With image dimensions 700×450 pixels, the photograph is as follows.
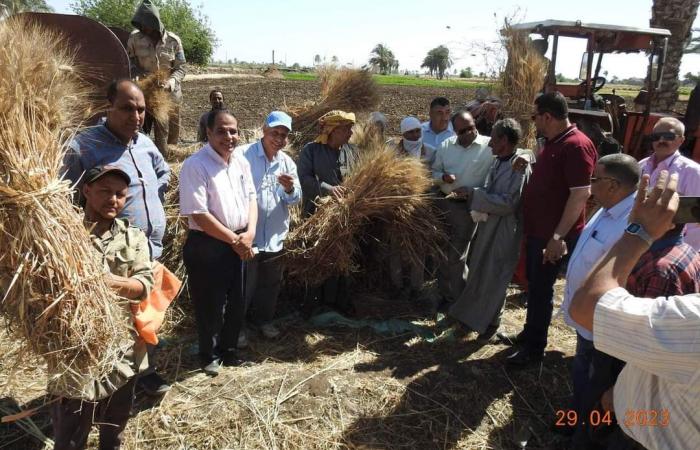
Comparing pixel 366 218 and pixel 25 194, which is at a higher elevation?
pixel 25 194

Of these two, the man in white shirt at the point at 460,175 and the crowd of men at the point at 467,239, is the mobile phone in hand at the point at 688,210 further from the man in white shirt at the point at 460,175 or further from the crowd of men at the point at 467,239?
the man in white shirt at the point at 460,175

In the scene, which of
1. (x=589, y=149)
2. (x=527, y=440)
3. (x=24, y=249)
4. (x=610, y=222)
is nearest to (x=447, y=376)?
(x=527, y=440)

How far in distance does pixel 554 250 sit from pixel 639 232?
163 centimetres

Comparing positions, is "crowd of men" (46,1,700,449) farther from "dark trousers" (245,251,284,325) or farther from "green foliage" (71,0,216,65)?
"green foliage" (71,0,216,65)

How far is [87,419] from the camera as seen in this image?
75.6 inches

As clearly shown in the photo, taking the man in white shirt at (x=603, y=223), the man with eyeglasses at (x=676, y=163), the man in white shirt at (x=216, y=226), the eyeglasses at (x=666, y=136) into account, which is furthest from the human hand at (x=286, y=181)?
the eyeglasses at (x=666, y=136)

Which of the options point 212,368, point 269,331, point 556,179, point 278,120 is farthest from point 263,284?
point 556,179

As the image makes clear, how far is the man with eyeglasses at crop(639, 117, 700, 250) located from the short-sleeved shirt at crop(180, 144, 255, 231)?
2779 millimetres

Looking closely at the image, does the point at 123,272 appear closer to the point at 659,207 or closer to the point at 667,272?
the point at 659,207

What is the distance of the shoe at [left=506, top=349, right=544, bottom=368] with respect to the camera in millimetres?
3062

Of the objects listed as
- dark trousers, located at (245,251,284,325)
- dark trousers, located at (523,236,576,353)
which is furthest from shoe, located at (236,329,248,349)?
dark trousers, located at (523,236,576,353)

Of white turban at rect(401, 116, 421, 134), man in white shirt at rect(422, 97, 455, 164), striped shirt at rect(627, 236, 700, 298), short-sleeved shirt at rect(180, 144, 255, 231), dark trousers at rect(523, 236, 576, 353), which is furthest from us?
man in white shirt at rect(422, 97, 455, 164)

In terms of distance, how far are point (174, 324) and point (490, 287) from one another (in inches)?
91.7

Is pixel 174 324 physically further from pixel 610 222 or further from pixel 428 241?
pixel 610 222
